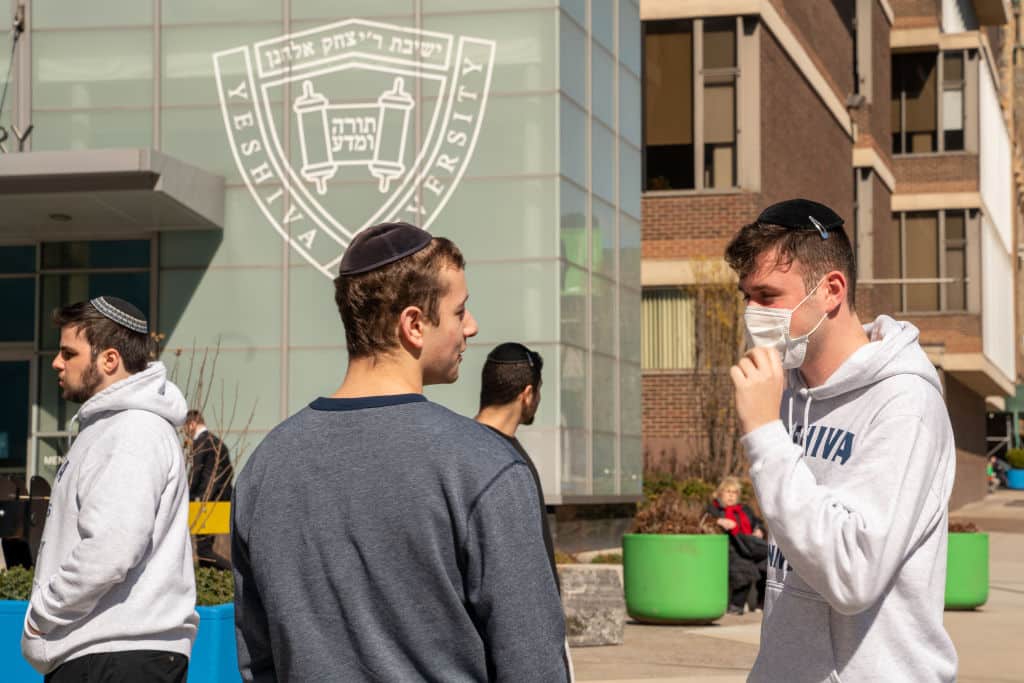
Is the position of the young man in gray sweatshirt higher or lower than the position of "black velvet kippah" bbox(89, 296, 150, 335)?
lower

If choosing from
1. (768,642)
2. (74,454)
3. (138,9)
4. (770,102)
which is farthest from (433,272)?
(770,102)

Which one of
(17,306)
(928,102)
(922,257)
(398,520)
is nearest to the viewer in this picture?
(398,520)

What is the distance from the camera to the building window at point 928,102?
45062mm

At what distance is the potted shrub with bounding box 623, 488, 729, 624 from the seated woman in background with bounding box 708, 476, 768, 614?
0.70 meters

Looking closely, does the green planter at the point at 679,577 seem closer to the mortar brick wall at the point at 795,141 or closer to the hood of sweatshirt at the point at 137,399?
the hood of sweatshirt at the point at 137,399

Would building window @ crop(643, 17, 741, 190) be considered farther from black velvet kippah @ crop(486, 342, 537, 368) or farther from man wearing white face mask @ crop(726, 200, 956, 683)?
man wearing white face mask @ crop(726, 200, 956, 683)

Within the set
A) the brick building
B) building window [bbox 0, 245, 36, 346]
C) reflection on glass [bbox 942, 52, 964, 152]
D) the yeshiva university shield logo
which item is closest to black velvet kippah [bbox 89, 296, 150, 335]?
the yeshiva university shield logo

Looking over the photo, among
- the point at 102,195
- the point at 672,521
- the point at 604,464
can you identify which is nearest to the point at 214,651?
the point at 672,521

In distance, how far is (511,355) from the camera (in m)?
6.07

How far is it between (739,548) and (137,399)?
12729 mm

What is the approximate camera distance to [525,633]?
291cm

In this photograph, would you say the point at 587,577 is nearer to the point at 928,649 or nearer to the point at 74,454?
the point at 74,454

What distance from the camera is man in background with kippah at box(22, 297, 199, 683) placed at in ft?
15.5

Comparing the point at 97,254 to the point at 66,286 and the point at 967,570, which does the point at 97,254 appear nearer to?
the point at 66,286
